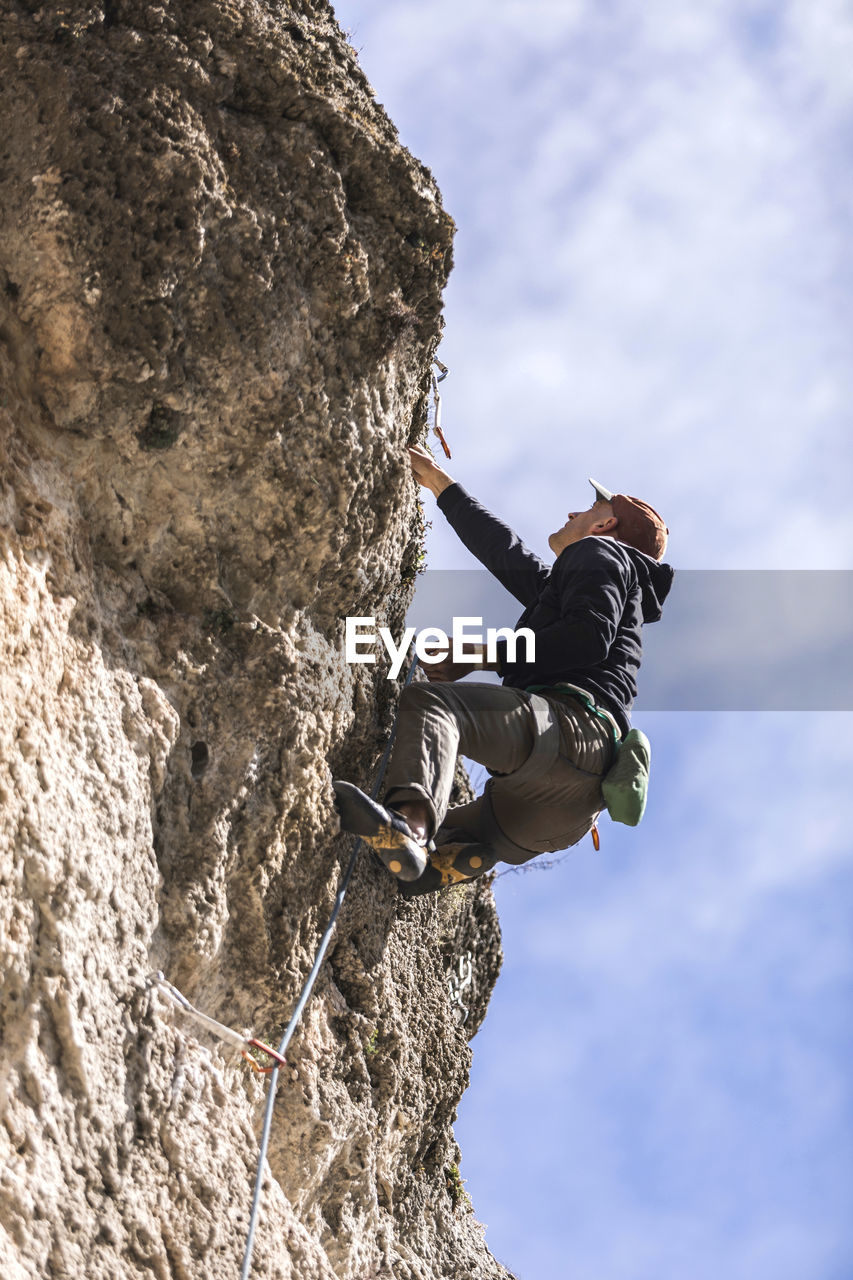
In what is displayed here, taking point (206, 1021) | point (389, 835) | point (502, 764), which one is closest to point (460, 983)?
point (502, 764)

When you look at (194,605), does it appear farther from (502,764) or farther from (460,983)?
(460,983)

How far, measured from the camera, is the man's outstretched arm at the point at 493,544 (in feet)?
19.3

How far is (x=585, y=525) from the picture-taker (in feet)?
20.0

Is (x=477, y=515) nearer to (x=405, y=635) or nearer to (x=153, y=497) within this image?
(x=405, y=635)

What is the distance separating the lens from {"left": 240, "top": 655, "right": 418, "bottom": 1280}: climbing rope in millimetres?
3576

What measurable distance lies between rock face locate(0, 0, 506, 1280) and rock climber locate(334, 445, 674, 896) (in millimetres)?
349

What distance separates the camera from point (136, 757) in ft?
12.7

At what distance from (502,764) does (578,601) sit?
789 mm

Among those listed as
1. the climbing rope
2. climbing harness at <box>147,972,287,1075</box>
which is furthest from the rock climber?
climbing harness at <box>147,972,287,1075</box>

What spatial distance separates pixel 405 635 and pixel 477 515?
0.78 meters

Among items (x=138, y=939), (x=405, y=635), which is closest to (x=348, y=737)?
(x=405, y=635)

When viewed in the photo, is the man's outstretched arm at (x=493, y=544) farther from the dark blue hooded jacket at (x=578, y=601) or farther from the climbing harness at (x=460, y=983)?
the climbing harness at (x=460, y=983)

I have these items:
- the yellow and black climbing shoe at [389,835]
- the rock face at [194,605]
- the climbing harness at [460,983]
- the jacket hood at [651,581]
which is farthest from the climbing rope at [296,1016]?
the climbing harness at [460,983]

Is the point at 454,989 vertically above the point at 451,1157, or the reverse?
the point at 454,989
